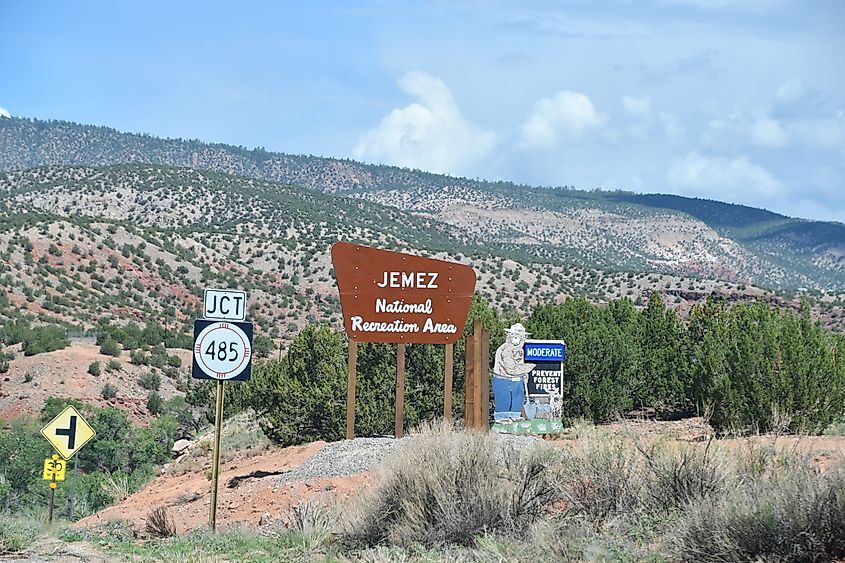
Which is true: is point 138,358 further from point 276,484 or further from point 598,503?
point 598,503

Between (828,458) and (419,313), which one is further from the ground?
(419,313)

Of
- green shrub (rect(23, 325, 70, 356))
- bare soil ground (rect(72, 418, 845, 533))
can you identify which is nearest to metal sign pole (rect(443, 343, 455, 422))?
bare soil ground (rect(72, 418, 845, 533))

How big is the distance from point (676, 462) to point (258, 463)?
1181 centimetres

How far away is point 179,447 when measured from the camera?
35.2 m

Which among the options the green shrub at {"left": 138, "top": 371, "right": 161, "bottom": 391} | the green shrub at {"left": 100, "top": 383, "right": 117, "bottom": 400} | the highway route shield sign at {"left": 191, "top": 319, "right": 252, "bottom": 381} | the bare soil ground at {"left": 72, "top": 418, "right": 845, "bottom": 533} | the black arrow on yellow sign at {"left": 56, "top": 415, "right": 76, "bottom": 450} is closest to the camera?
the bare soil ground at {"left": 72, "top": 418, "right": 845, "bottom": 533}

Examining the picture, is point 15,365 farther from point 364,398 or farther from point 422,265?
point 422,265

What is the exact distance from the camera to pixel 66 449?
24.4 m

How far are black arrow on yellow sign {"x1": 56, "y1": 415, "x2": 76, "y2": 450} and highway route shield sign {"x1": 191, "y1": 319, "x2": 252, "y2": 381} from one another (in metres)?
11.0

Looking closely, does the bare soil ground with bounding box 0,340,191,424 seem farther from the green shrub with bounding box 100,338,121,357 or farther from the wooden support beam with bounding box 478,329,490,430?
the wooden support beam with bounding box 478,329,490,430

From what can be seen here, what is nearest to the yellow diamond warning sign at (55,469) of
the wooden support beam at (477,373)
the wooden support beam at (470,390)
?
the wooden support beam at (470,390)

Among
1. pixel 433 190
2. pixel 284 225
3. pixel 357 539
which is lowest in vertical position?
pixel 357 539

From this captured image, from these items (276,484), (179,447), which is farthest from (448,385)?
(179,447)

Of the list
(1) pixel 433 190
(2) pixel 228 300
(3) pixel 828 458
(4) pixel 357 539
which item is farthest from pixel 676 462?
(1) pixel 433 190

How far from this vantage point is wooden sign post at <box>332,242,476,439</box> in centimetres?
1955
